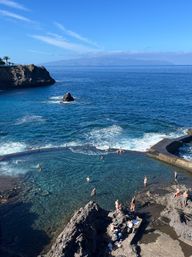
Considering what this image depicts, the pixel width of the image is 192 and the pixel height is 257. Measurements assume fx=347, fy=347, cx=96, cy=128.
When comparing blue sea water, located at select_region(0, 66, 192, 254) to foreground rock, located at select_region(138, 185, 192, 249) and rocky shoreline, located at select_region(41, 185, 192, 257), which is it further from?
rocky shoreline, located at select_region(41, 185, 192, 257)

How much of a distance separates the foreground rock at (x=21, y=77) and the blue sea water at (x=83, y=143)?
26.0 m

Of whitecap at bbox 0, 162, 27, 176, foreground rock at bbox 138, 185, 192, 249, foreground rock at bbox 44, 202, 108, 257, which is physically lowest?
whitecap at bbox 0, 162, 27, 176

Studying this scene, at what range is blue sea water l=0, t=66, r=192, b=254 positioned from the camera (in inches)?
1737

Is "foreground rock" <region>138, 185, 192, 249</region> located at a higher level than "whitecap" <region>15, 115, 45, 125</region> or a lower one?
higher

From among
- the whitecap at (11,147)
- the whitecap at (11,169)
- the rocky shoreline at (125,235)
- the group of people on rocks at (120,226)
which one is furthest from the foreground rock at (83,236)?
the whitecap at (11,147)

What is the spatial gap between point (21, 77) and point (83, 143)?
9026 cm

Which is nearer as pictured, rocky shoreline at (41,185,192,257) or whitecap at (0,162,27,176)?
rocky shoreline at (41,185,192,257)

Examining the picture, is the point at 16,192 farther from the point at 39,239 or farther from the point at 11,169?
the point at 39,239

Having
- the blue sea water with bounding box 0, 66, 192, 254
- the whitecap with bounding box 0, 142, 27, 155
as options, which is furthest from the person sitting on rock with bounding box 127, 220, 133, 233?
the whitecap with bounding box 0, 142, 27, 155

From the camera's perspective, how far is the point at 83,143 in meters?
65.0

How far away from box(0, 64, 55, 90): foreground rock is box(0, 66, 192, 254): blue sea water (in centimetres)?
2603

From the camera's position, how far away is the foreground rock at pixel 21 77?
143 m

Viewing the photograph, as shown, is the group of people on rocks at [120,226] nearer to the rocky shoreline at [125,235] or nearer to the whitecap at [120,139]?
the rocky shoreline at [125,235]

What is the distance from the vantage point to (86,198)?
43.5 meters
